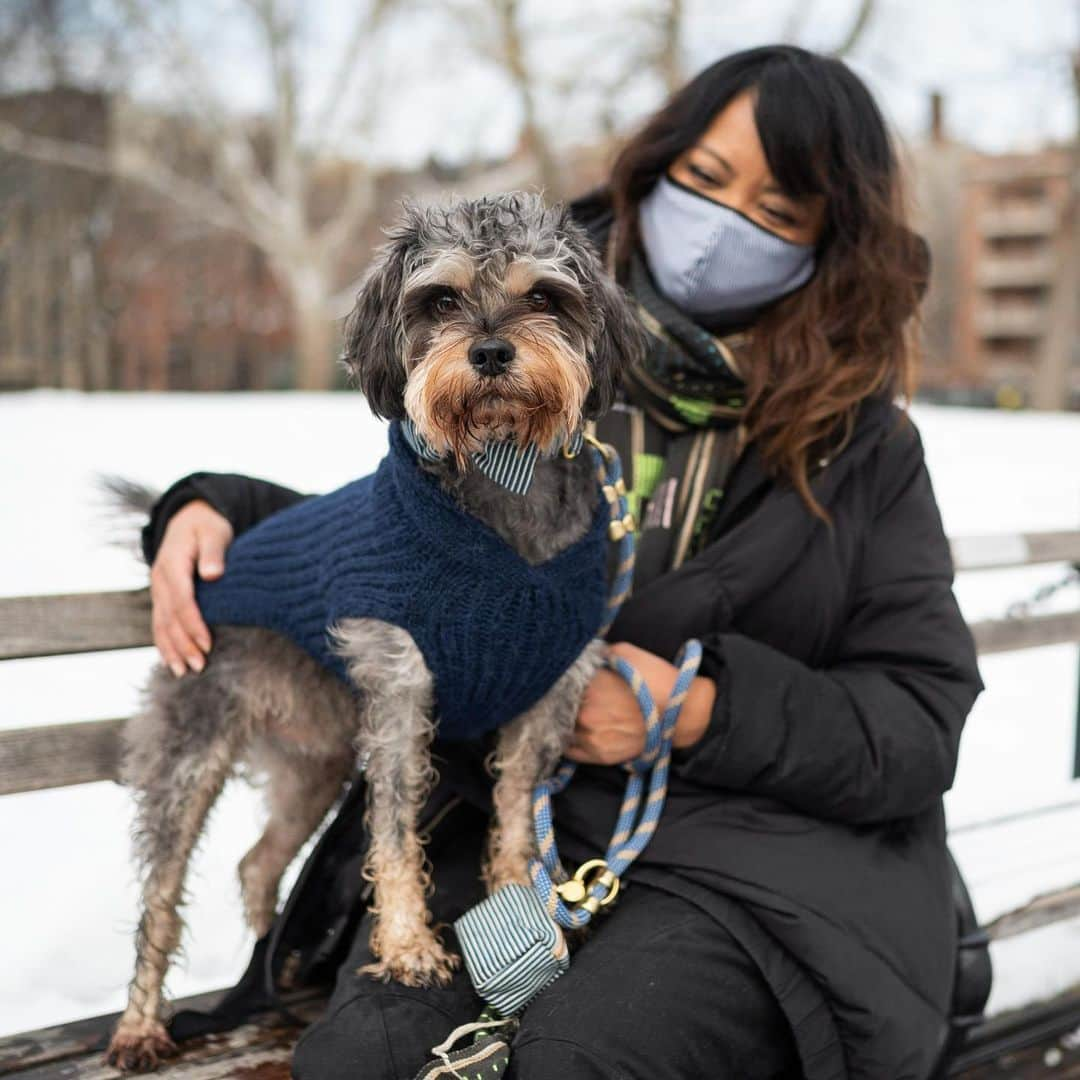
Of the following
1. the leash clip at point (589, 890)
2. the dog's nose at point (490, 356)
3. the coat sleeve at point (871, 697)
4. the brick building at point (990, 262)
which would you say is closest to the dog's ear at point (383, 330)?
the dog's nose at point (490, 356)

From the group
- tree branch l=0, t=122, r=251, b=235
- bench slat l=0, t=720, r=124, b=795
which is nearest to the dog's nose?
bench slat l=0, t=720, r=124, b=795

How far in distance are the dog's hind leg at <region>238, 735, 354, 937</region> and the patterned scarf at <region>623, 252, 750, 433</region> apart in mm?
1078

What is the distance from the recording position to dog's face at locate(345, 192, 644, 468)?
6.33ft

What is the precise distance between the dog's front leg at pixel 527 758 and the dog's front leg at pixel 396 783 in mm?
166

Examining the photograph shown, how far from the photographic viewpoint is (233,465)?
28.9 feet

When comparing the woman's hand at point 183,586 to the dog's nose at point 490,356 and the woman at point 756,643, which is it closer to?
the woman at point 756,643

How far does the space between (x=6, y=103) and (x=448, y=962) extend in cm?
1821

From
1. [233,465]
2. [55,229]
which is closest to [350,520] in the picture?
[233,465]

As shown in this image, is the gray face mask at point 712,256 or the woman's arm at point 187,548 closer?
the woman's arm at point 187,548

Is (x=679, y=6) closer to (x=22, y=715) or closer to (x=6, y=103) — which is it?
(x=6, y=103)

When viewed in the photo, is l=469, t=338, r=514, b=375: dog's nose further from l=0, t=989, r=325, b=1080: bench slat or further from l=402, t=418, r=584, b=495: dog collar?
l=0, t=989, r=325, b=1080: bench slat

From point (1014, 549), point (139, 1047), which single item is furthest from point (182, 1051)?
point (1014, 549)

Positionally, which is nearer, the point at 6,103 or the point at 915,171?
the point at 915,171

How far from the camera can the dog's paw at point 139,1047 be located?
2135 mm
